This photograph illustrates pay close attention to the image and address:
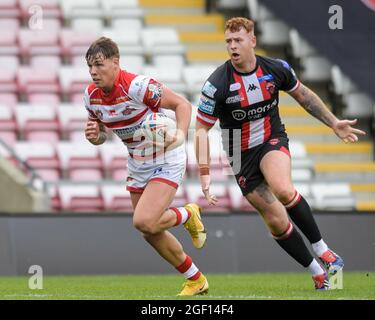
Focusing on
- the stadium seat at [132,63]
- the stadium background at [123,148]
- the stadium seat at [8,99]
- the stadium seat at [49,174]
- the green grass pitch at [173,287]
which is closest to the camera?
the green grass pitch at [173,287]

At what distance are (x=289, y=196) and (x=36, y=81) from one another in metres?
8.62

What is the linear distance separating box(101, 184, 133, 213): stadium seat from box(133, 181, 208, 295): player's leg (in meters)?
6.19

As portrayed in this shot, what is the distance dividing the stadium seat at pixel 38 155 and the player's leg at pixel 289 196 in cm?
682

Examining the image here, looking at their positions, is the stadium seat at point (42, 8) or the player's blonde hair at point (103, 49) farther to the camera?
the stadium seat at point (42, 8)

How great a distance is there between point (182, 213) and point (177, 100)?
98 cm

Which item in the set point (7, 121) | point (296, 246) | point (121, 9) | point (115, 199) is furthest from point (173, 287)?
point (121, 9)

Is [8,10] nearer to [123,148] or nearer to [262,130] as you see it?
[123,148]

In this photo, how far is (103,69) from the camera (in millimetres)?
9523

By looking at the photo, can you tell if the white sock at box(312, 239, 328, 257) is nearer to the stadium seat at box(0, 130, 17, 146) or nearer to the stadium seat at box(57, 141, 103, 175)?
the stadium seat at box(57, 141, 103, 175)

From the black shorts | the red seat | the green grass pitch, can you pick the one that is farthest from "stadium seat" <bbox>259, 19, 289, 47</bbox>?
the black shorts

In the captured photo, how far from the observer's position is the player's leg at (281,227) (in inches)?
395

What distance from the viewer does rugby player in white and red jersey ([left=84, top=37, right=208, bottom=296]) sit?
9500 mm

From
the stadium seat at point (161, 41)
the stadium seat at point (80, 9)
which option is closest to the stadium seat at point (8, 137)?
the stadium seat at point (161, 41)

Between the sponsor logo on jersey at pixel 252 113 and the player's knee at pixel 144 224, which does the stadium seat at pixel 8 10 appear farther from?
the player's knee at pixel 144 224
